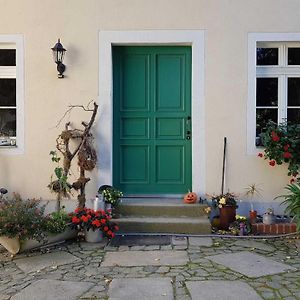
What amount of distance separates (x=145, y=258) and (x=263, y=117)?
111 inches

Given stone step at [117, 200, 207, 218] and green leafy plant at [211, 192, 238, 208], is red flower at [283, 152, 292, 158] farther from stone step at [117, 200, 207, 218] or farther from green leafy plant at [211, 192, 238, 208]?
stone step at [117, 200, 207, 218]

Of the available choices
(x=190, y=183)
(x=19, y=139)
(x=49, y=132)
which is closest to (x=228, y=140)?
(x=190, y=183)

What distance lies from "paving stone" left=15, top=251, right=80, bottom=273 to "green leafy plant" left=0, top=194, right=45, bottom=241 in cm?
22

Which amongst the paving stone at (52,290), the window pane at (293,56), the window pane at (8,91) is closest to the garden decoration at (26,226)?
the paving stone at (52,290)

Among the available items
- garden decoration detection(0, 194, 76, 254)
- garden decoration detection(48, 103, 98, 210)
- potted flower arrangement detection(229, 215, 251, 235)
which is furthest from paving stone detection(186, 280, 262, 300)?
garden decoration detection(48, 103, 98, 210)

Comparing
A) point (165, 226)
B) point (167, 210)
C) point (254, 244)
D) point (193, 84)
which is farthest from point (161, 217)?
point (193, 84)

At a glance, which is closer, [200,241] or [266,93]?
[200,241]

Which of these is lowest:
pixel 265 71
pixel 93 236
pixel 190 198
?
pixel 93 236

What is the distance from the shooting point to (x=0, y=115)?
6.44 meters

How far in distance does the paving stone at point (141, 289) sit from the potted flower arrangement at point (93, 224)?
4.17 ft

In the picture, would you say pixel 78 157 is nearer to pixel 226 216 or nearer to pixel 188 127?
pixel 188 127

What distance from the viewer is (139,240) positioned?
550cm

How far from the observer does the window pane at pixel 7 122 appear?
642cm

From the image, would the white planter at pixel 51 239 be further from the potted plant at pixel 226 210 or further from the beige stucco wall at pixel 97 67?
the potted plant at pixel 226 210
